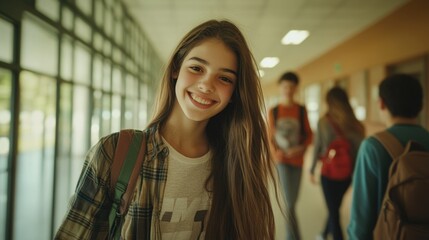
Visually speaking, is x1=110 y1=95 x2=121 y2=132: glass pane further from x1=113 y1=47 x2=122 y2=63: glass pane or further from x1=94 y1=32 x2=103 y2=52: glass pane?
x1=94 y1=32 x2=103 y2=52: glass pane

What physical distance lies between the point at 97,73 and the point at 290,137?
255cm

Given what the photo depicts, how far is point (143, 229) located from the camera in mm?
974

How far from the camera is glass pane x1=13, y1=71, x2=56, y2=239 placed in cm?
214

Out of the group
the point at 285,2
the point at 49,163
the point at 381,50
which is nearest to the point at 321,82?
the point at 381,50

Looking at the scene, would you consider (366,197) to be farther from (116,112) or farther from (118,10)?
(118,10)

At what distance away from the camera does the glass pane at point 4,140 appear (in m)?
1.90

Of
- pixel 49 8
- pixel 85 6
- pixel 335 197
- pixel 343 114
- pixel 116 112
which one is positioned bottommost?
pixel 335 197

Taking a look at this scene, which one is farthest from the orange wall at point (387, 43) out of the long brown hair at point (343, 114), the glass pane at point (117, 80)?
the glass pane at point (117, 80)

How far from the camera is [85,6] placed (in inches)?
134

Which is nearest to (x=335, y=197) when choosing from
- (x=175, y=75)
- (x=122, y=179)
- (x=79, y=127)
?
(x=175, y=75)

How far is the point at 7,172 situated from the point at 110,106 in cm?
274

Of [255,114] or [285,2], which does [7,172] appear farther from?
[285,2]

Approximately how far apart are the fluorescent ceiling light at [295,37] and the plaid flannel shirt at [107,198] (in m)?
6.30

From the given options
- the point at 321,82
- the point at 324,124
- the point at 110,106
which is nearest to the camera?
the point at 324,124
